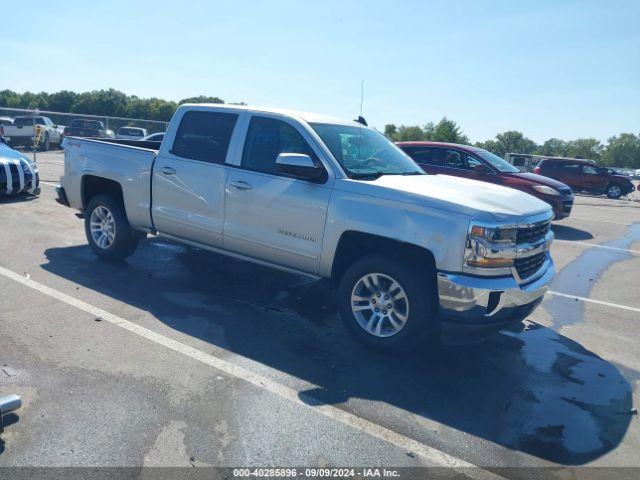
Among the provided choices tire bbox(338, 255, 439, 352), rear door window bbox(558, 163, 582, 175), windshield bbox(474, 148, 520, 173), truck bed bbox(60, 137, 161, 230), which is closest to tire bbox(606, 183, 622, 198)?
rear door window bbox(558, 163, 582, 175)

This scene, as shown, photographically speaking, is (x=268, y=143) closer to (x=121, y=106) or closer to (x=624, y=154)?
(x=121, y=106)

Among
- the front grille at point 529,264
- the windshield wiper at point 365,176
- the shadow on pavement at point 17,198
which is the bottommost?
the shadow on pavement at point 17,198

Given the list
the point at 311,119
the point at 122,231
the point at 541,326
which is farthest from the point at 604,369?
the point at 122,231

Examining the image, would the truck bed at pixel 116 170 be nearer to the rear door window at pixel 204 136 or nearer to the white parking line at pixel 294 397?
the rear door window at pixel 204 136

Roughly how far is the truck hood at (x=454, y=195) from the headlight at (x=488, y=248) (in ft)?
0.33

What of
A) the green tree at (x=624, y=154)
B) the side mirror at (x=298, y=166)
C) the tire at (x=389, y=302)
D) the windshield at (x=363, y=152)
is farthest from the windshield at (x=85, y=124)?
the green tree at (x=624, y=154)

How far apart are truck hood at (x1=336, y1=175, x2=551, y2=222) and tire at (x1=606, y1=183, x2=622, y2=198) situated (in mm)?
22905

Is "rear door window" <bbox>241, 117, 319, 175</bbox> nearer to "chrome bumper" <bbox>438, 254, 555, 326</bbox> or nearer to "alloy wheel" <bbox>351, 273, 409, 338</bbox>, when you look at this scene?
"alloy wheel" <bbox>351, 273, 409, 338</bbox>

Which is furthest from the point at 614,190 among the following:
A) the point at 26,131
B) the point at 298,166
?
the point at 26,131

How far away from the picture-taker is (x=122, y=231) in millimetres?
6711

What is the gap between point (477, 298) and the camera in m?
4.26

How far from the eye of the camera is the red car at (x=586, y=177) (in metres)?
24.4

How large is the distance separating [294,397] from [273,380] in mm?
287

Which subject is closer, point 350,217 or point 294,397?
point 294,397
